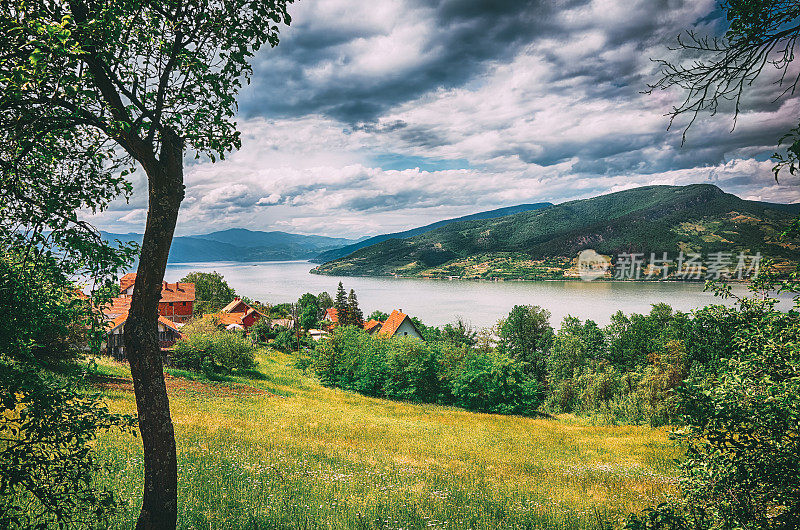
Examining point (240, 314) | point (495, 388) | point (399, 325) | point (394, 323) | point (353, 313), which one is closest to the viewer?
point (495, 388)

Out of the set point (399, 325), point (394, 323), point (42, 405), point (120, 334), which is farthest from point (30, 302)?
point (394, 323)

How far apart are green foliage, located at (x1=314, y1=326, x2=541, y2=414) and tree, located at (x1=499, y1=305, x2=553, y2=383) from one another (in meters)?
24.9

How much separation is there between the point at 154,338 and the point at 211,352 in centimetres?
3215

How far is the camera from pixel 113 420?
Answer: 4.32m

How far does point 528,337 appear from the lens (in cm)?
6156

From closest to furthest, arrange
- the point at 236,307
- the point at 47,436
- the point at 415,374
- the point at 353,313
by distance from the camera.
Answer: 1. the point at 47,436
2. the point at 415,374
3. the point at 353,313
4. the point at 236,307

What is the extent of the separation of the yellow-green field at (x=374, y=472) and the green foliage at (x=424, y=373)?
12418 millimetres

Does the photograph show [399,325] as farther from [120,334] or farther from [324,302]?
[324,302]

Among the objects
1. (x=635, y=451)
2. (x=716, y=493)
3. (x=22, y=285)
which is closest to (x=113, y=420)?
(x=22, y=285)

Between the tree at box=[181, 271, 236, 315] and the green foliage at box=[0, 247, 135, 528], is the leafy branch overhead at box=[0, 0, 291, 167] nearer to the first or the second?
the green foliage at box=[0, 247, 135, 528]

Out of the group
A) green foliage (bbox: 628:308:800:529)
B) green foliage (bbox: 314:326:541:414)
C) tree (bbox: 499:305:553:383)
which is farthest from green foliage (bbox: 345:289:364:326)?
green foliage (bbox: 628:308:800:529)

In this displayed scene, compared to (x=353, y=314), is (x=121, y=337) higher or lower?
higher

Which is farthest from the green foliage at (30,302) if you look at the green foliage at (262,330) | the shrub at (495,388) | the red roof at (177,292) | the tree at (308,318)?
the tree at (308,318)

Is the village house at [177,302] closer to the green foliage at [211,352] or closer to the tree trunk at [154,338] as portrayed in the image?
the green foliage at [211,352]
